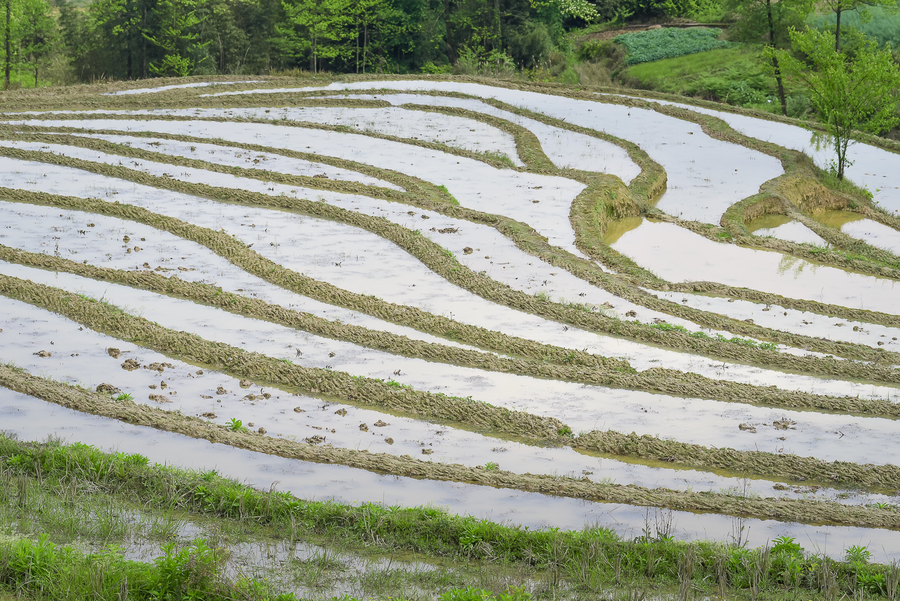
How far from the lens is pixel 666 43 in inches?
1844

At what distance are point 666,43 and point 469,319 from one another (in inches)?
1559

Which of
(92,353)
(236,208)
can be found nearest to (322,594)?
(92,353)

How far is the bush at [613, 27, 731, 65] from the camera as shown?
4588 cm

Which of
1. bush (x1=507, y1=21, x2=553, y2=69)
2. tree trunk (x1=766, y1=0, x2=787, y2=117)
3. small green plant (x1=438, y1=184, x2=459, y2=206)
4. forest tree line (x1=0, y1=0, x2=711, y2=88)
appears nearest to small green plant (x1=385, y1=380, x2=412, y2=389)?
small green plant (x1=438, y1=184, x2=459, y2=206)

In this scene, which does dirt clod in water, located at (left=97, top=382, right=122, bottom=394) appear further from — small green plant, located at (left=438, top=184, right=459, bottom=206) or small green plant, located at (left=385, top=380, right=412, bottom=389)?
small green plant, located at (left=438, top=184, right=459, bottom=206)

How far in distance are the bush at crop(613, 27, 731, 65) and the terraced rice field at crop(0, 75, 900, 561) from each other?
23.3 meters

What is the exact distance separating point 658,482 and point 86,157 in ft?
56.4

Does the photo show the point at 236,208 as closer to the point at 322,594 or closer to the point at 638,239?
the point at 638,239

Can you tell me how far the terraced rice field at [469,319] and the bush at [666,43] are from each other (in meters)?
23.3

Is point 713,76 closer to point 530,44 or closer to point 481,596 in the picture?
point 530,44

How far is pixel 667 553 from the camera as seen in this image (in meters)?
6.25

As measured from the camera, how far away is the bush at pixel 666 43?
4588 cm

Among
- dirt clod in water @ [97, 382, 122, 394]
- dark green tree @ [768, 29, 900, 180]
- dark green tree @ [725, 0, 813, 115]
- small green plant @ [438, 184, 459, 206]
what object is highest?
dark green tree @ [725, 0, 813, 115]

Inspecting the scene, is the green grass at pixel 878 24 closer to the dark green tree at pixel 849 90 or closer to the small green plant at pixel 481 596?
the dark green tree at pixel 849 90
